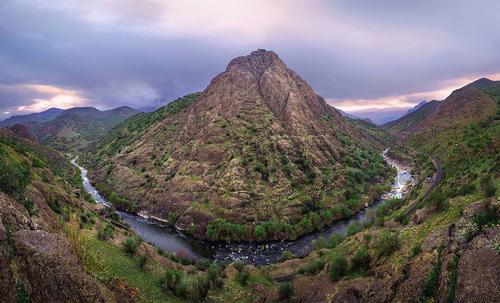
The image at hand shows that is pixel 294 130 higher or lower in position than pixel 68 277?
higher

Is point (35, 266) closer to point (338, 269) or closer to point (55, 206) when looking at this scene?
point (55, 206)

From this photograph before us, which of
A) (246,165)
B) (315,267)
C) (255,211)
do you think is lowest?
(315,267)

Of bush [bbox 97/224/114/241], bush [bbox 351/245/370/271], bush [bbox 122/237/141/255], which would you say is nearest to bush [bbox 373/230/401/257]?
bush [bbox 351/245/370/271]

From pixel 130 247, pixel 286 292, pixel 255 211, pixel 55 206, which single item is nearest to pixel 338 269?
pixel 286 292

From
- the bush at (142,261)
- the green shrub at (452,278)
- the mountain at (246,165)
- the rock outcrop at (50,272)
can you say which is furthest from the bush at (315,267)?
the mountain at (246,165)

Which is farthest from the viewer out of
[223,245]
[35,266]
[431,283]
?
[223,245]

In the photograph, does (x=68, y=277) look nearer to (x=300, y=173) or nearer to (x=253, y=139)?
(x=300, y=173)

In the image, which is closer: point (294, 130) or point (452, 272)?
point (452, 272)

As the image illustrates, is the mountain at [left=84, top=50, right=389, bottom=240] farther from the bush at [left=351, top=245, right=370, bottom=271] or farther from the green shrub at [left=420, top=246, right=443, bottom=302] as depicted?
the green shrub at [left=420, top=246, right=443, bottom=302]

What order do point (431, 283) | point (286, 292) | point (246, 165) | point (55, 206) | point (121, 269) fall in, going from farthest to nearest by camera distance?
point (246, 165)
point (55, 206)
point (286, 292)
point (121, 269)
point (431, 283)

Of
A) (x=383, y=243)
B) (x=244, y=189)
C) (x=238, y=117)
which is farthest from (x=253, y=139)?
(x=383, y=243)
